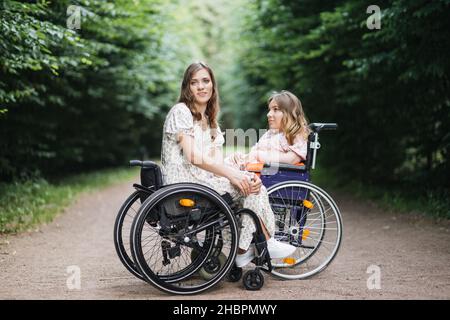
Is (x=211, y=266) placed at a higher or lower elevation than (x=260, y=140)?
lower

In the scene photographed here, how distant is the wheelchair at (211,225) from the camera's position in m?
3.60

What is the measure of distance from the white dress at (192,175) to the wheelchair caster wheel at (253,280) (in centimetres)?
20

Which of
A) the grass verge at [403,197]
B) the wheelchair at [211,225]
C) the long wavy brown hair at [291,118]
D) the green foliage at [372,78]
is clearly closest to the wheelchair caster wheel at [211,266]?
the wheelchair at [211,225]

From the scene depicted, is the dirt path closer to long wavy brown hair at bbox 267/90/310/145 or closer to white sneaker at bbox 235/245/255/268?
white sneaker at bbox 235/245/255/268

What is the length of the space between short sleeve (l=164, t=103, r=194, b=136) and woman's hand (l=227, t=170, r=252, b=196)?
0.42 meters

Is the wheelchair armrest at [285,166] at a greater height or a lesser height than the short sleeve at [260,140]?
lesser

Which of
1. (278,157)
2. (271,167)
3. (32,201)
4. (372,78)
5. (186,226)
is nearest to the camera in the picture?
(186,226)

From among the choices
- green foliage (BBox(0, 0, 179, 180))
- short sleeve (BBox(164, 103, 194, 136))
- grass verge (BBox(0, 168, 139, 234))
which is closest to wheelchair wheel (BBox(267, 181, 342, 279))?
short sleeve (BBox(164, 103, 194, 136))

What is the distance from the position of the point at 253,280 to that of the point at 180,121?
4.15 ft

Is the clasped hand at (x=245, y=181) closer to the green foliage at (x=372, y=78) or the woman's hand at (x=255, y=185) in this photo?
the woman's hand at (x=255, y=185)

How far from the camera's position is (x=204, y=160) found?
3719 mm

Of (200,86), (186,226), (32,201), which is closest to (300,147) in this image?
(200,86)

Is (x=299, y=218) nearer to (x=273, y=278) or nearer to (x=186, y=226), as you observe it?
(x=273, y=278)

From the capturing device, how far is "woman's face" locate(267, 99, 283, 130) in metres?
4.35
